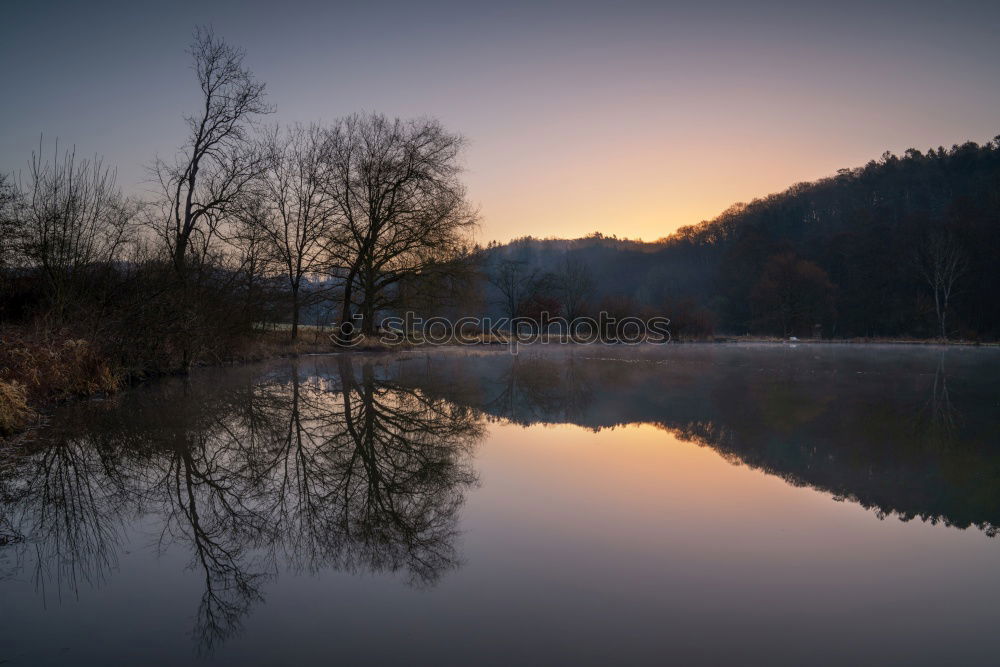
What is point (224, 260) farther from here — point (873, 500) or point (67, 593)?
point (873, 500)

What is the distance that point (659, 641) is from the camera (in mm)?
2426

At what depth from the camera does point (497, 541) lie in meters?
3.61

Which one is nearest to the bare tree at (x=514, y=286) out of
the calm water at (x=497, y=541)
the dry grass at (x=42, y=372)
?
the dry grass at (x=42, y=372)

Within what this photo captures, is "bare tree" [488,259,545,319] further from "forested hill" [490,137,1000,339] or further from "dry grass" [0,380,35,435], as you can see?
"dry grass" [0,380,35,435]

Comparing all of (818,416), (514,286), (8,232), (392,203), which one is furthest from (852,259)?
(8,232)

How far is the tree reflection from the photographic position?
327cm

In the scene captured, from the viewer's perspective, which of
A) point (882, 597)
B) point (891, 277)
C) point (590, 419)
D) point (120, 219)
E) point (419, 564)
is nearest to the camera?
point (882, 597)

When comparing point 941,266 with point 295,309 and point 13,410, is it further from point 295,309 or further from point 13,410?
point 13,410

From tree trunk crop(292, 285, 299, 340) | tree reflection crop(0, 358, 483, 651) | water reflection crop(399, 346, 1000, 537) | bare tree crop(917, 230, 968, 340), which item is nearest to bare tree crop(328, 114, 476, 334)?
tree trunk crop(292, 285, 299, 340)

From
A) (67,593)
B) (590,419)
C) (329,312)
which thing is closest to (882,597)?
(67,593)

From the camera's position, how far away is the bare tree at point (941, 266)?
49.0 metres

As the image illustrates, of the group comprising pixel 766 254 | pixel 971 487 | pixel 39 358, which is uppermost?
pixel 766 254

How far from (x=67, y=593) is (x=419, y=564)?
68.3 inches

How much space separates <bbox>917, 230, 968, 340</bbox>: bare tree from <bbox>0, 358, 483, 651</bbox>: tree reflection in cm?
5411
